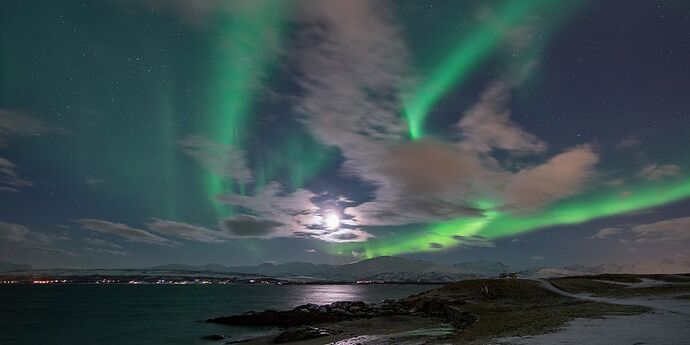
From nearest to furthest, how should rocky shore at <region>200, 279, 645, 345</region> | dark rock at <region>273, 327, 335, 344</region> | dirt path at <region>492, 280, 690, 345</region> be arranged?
dirt path at <region>492, 280, 690, 345</region>, rocky shore at <region>200, 279, 645, 345</region>, dark rock at <region>273, 327, 335, 344</region>

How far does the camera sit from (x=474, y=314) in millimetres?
46781

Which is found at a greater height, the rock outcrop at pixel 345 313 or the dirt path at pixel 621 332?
the dirt path at pixel 621 332

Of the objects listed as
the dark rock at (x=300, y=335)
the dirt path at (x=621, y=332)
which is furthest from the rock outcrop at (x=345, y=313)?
the dirt path at (x=621, y=332)

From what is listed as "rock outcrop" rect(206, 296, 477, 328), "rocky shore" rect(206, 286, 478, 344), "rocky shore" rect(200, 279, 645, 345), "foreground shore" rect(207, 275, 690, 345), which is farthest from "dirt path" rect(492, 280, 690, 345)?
"rock outcrop" rect(206, 296, 477, 328)

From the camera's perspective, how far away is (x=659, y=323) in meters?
24.3

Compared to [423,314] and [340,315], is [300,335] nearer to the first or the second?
[423,314]

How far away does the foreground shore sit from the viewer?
2998 cm

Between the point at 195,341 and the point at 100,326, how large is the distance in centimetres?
3619

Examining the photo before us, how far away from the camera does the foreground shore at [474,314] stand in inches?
1180

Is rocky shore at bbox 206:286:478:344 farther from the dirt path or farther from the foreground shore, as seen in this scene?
the dirt path

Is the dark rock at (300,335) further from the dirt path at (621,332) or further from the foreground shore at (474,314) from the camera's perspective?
the dirt path at (621,332)

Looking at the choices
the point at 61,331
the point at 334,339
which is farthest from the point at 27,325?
the point at 334,339

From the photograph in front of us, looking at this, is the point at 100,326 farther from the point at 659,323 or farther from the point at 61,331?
the point at 659,323

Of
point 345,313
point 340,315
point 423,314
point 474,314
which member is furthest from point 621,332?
point 345,313
